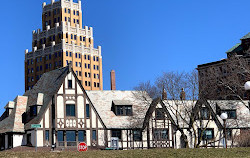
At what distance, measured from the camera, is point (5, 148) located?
5300 centimetres

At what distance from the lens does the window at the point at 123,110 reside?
57.1 m

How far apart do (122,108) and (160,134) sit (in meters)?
5.68

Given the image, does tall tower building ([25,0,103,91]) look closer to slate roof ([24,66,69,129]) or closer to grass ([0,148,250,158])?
slate roof ([24,66,69,129])

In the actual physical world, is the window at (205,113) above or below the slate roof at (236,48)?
below

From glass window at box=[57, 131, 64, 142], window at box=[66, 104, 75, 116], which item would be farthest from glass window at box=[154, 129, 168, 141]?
glass window at box=[57, 131, 64, 142]

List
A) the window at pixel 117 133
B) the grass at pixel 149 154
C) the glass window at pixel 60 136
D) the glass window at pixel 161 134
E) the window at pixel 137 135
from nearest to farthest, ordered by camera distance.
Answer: the grass at pixel 149 154 → the glass window at pixel 60 136 → the window at pixel 117 133 → the window at pixel 137 135 → the glass window at pixel 161 134

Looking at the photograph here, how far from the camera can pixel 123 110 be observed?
5722 cm

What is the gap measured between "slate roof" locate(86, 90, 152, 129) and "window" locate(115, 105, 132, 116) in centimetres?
50

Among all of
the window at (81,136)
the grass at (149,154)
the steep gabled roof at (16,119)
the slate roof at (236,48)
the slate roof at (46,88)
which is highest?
the slate roof at (236,48)

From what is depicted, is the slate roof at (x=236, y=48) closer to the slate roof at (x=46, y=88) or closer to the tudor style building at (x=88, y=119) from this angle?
the tudor style building at (x=88, y=119)

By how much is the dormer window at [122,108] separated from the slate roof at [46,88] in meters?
7.73

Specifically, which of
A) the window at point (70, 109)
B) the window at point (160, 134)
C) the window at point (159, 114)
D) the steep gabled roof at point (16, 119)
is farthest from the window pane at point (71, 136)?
the window at point (159, 114)

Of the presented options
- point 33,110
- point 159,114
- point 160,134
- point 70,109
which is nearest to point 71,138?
point 70,109

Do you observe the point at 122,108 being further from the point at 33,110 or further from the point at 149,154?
the point at 149,154
